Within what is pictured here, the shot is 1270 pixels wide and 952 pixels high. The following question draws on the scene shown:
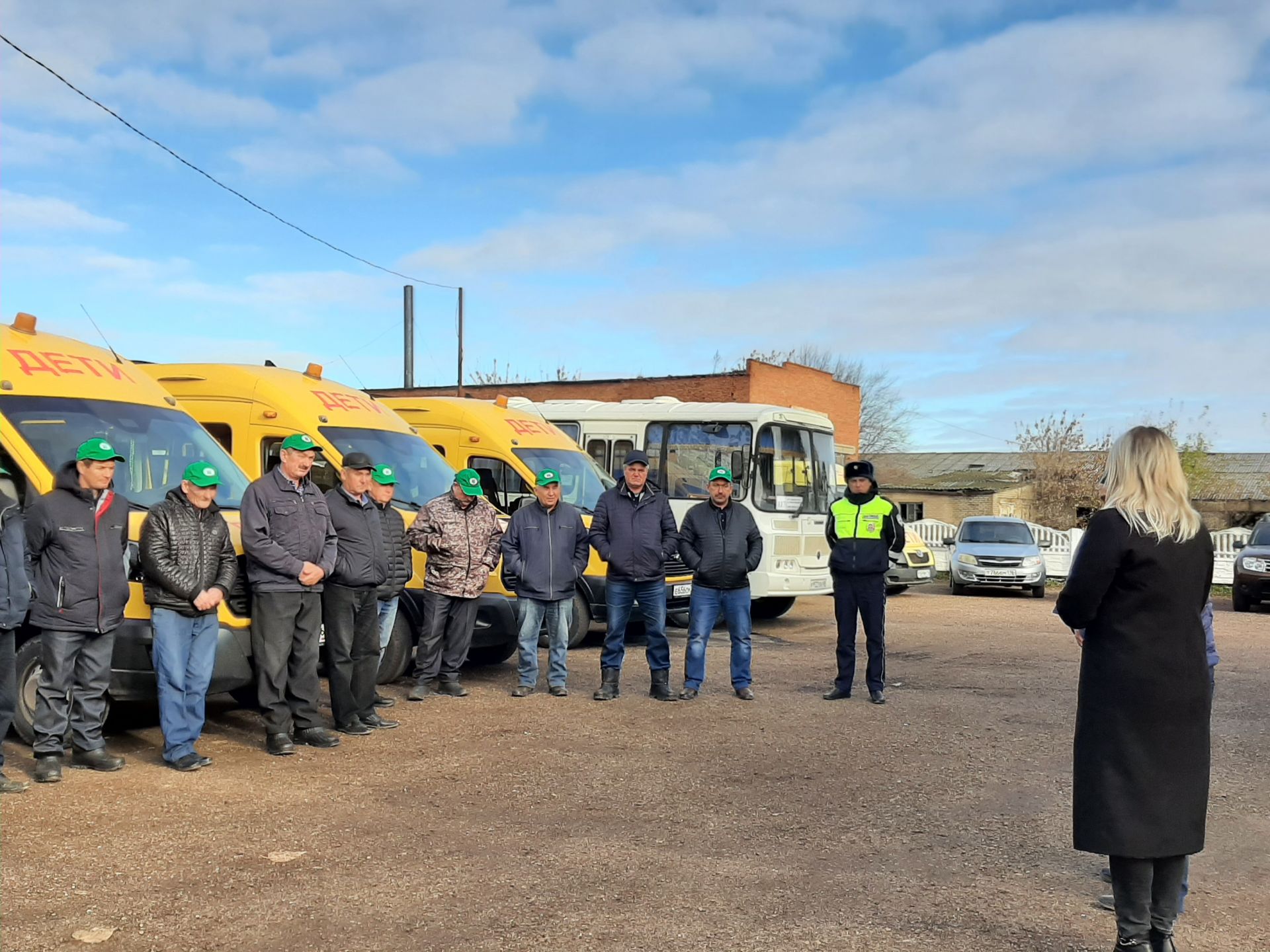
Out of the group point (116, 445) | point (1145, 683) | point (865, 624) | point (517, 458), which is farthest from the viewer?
point (517, 458)

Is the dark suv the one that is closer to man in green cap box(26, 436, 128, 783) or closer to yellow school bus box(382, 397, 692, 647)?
yellow school bus box(382, 397, 692, 647)

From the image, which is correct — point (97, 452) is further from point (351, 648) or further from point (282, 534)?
point (351, 648)

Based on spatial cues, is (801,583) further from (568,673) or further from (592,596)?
(568,673)

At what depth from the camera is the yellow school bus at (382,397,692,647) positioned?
12.0m

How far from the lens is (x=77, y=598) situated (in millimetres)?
6328

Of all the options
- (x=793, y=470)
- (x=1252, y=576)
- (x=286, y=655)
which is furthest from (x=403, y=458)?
(x=1252, y=576)

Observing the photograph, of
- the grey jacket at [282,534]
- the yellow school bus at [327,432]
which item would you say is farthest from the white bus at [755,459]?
the grey jacket at [282,534]

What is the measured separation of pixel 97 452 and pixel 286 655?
171cm

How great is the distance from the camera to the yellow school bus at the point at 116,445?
Answer: 6859 mm

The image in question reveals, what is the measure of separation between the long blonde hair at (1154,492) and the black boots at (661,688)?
18.8 ft

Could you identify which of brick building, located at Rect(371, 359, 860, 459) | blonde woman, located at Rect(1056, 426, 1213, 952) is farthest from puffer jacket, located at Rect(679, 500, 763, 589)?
brick building, located at Rect(371, 359, 860, 459)

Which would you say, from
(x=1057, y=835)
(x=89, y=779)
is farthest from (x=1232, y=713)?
(x=89, y=779)

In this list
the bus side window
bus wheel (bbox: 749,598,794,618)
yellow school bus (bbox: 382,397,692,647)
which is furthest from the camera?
bus wheel (bbox: 749,598,794,618)

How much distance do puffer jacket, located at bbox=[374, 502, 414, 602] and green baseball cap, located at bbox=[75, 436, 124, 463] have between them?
202 cm
